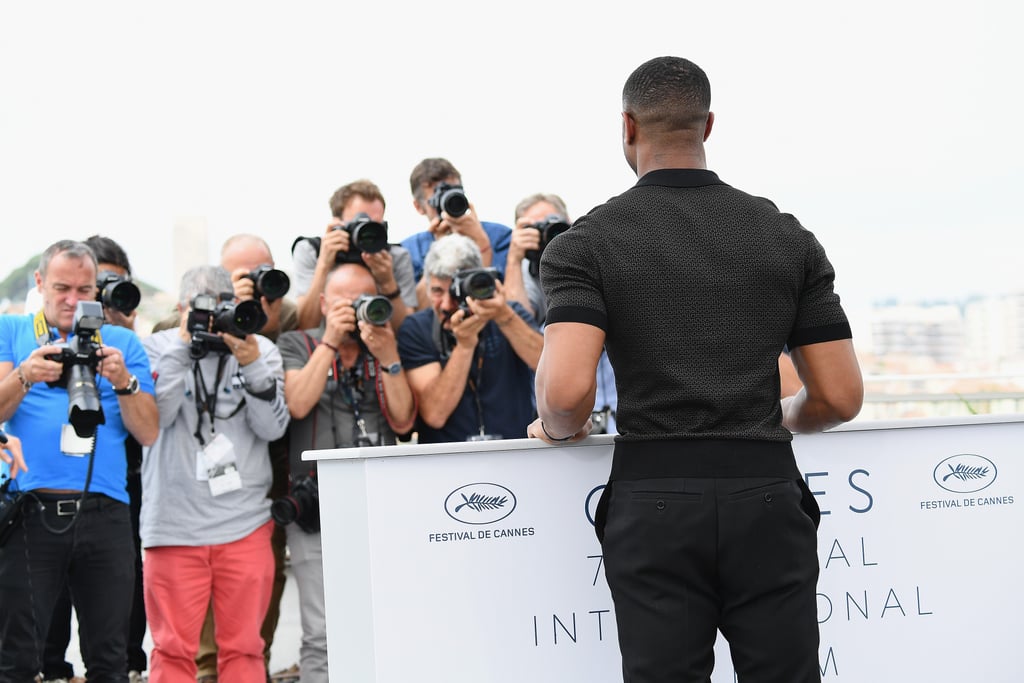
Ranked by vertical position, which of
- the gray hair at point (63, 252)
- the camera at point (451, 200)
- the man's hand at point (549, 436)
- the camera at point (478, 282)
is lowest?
the man's hand at point (549, 436)

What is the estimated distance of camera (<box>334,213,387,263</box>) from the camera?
3932 millimetres

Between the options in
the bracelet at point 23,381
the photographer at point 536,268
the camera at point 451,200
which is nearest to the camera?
the bracelet at point 23,381

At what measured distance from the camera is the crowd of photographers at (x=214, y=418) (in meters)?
3.21

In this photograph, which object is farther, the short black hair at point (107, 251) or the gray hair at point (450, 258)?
the short black hair at point (107, 251)

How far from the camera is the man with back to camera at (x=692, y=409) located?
181 centimetres

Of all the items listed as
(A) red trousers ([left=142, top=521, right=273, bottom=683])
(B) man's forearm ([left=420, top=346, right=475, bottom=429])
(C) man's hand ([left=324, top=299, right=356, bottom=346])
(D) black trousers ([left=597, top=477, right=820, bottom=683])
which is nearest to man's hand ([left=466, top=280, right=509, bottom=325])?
(B) man's forearm ([left=420, top=346, right=475, bottom=429])

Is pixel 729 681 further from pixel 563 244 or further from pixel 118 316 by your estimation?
pixel 118 316

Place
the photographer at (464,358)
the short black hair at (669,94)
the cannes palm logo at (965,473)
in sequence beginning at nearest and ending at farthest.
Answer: the short black hair at (669,94), the cannes palm logo at (965,473), the photographer at (464,358)

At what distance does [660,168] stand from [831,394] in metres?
0.56

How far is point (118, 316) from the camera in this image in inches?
161

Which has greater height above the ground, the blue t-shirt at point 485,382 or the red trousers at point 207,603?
the blue t-shirt at point 485,382

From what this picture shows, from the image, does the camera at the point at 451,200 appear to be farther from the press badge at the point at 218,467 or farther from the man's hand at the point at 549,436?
the man's hand at the point at 549,436

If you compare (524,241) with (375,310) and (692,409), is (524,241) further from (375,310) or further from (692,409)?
(692,409)

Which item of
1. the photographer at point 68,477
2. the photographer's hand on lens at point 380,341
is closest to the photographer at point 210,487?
the photographer at point 68,477
